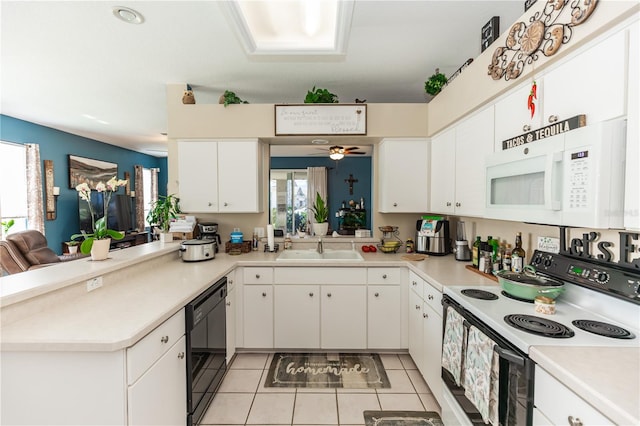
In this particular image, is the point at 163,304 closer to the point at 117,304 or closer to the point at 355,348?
the point at 117,304

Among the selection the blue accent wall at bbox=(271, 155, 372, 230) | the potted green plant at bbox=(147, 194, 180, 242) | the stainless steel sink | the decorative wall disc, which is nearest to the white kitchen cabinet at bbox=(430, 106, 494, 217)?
the decorative wall disc

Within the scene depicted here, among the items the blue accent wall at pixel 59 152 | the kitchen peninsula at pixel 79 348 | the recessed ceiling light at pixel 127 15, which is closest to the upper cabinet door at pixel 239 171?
the recessed ceiling light at pixel 127 15

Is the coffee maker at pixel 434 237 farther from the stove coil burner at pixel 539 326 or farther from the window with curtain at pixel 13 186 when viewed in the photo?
the window with curtain at pixel 13 186

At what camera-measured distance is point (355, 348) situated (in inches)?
106

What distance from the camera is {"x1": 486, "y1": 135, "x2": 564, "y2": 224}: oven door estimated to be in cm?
125

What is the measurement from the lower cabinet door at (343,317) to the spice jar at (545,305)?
1406 millimetres

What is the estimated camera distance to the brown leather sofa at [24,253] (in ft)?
11.8

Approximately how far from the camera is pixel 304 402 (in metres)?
2.12

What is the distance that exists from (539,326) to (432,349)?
98 centimetres

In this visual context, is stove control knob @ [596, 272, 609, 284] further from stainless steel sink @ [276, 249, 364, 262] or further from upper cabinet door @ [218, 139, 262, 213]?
upper cabinet door @ [218, 139, 262, 213]

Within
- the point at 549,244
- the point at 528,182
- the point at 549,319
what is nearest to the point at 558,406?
the point at 549,319

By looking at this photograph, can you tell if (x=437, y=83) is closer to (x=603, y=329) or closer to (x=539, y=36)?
(x=539, y=36)

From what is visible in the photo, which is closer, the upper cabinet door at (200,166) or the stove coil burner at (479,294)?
the stove coil burner at (479,294)

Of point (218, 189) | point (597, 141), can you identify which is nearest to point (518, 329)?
point (597, 141)
